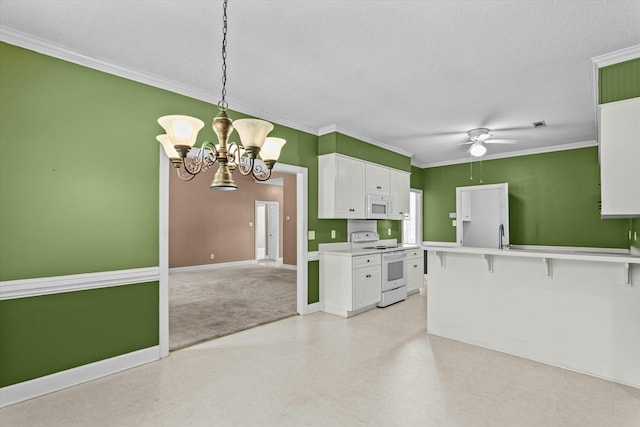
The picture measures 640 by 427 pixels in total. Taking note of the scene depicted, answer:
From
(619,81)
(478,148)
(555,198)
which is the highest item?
(619,81)

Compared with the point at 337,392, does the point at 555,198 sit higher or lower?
higher

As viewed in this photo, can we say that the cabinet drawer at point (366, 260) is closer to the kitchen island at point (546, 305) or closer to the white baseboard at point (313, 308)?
the white baseboard at point (313, 308)

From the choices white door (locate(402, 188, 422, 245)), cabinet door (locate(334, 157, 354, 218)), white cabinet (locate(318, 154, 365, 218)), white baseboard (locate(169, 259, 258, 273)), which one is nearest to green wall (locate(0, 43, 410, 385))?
white cabinet (locate(318, 154, 365, 218))

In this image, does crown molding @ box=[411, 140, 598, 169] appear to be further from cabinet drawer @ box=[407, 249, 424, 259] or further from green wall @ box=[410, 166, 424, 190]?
cabinet drawer @ box=[407, 249, 424, 259]

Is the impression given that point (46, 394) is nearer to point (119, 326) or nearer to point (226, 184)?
point (119, 326)

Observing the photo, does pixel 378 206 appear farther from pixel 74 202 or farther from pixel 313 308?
pixel 74 202

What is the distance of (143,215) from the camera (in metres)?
3.07

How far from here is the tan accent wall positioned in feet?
26.9

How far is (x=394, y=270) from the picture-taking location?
5.22m

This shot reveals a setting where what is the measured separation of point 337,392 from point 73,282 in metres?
2.33

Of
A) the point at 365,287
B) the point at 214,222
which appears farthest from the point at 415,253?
the point at 214,222

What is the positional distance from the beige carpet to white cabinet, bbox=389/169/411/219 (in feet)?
8.14

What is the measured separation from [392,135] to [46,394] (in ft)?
16.6

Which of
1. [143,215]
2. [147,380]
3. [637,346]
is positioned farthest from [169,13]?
[637,346]
